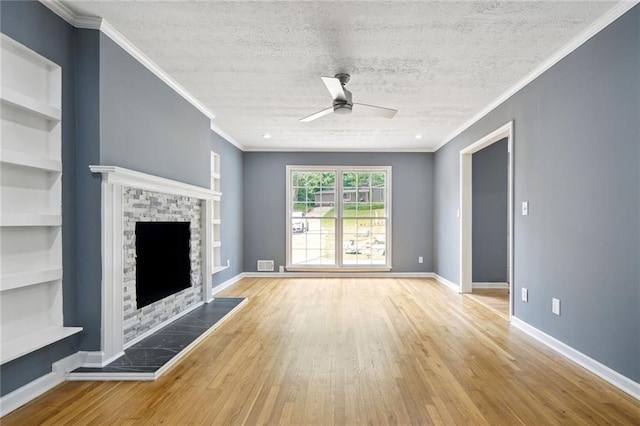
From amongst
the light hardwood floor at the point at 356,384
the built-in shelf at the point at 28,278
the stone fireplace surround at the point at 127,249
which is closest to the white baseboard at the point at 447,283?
the light hardwood floor at the point at 356,384

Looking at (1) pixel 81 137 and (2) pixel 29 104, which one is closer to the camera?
(2) pixel 29 104

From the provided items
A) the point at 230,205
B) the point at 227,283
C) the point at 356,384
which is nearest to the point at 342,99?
the point at 356,384

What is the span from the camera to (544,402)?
2.25 m

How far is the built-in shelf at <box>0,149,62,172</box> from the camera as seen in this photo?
6.90 feet

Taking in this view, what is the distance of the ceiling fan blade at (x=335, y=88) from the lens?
3.03 metres

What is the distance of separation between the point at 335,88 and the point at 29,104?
2.18 meters

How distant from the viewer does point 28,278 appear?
225 cm

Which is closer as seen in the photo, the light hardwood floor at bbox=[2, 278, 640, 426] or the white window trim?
the light hardwood floor at bbox=[2, 278, 640, 426]

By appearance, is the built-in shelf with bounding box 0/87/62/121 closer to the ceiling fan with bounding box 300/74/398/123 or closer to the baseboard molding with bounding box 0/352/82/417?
the baseboard molding with bounding box 0/352/82/417

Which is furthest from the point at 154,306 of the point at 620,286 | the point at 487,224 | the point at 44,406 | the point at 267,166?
the point at 487,224

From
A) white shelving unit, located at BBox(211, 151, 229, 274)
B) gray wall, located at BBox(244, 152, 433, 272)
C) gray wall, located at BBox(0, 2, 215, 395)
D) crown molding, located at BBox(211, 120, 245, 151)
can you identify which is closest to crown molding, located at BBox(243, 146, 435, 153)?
gray wall, located at BBox(244, 152, 433, 272)

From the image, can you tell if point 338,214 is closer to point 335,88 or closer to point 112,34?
point 335,88

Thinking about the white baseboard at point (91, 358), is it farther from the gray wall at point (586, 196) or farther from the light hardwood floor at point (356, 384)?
the gray wall at point (586, 196)

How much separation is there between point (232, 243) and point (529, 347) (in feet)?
15.9
